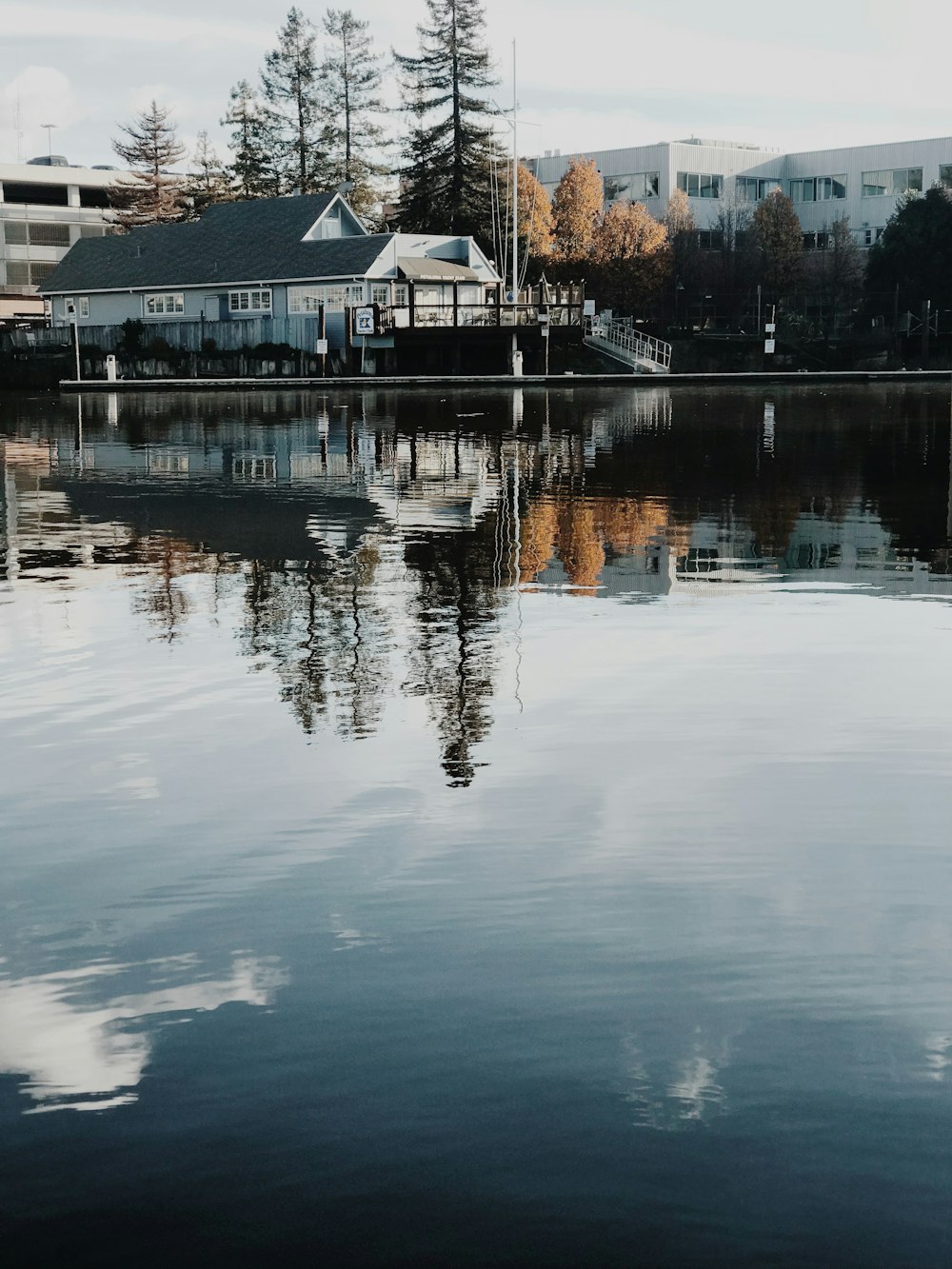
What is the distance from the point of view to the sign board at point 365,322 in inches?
2810

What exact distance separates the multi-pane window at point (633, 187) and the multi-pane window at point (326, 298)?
38.4m

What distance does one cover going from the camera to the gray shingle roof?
77.2 m

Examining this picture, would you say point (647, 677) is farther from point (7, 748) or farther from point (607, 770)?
point (7, 748)

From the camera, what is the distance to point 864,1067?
410cm

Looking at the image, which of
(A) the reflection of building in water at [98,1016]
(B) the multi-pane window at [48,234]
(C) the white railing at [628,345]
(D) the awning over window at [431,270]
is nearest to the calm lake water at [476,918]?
(A) the reflection of building in water at [98,1016]

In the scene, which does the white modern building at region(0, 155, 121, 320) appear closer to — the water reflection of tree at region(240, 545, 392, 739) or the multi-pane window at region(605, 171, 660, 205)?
the multi-pane window at region(605, 171, 660, 205)

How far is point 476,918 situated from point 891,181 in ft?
382

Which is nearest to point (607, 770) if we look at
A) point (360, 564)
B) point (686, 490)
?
point (360, 564)

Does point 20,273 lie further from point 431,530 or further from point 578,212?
point 431,530

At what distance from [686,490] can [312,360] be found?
174ft

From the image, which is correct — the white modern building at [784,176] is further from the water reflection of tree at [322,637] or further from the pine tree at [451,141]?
the water reflection of tree at [322,637]

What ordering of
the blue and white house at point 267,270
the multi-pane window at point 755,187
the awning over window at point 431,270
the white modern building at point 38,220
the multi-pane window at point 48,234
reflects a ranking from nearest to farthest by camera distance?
the awning over window at point 431,270 < the blue and white house at point 267,270 < the multi-pane window at point 755,187 < the white modern building at point 38,220 < the multi-pane window at point 48,234

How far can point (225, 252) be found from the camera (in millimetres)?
81875

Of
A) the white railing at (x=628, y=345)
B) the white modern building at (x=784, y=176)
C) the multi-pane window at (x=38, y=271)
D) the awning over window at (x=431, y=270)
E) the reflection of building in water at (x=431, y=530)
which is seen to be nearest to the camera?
the reflection of building in water at (x=431, y=530)
